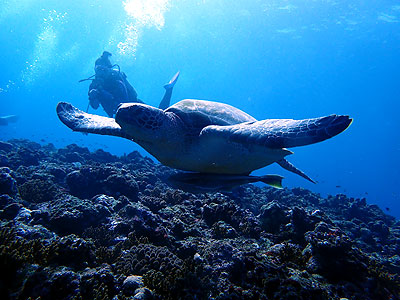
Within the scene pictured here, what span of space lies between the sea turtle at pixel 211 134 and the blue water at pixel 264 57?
20.2 metres

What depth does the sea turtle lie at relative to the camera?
273 cm

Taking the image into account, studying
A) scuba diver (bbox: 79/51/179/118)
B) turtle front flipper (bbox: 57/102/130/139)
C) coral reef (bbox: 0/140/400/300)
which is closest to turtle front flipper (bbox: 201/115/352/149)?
coral reef (bbox: 0/140/400/300)

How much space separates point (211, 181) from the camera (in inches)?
145

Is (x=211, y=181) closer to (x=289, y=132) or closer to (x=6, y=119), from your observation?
(x=289, y=132)

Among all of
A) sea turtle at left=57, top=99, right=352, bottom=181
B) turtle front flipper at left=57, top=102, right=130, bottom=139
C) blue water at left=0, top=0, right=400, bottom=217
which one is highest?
blue water at left=0, top=0, right=400, bottom=217

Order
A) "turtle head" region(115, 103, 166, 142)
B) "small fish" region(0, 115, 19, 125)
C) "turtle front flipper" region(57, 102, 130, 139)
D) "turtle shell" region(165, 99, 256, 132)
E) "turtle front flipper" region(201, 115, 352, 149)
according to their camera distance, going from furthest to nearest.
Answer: "small fish" region(0, 115, 19, 125) < "turtle front flipper" region(57, 102, 130, 139) < "turtle shell" region(165, 99, 256, 132) < "turtle head" region(115, 103, 166, 142) < "turtle front flipper" region(201, 115, 352, 149)

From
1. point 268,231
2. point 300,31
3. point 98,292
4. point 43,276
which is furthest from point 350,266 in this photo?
point 300,31

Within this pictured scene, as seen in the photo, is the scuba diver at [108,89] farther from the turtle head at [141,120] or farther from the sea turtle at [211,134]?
the turtle head at [141,120]

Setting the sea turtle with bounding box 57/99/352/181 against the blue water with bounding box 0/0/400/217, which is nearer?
the sea turtle with bounding box 57/99/352/181

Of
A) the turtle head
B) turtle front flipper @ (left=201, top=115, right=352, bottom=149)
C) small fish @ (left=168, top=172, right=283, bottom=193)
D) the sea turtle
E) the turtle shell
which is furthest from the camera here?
the turtle shell

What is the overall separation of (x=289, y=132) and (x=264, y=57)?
6090cm

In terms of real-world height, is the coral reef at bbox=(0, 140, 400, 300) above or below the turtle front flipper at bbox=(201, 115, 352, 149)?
below

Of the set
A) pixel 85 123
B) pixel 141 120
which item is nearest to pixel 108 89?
pixel 85 123

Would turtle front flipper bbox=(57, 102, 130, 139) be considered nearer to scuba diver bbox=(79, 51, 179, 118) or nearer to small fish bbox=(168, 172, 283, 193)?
small fish bbox=(168, 172, 283, 193)
